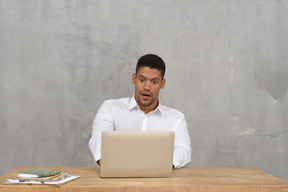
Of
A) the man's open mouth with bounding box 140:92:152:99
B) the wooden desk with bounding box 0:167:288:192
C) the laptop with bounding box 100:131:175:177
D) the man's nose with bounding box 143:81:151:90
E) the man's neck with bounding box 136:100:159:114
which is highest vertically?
the man's nose with bounding box 143:81:151:90

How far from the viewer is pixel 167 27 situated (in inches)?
155

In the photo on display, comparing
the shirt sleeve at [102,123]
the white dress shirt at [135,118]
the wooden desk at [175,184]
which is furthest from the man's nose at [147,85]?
the wooden desk at [175,184]

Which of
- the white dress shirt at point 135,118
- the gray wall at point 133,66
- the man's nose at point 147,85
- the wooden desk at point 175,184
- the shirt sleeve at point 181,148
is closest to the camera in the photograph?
the wooden desk at point 175,184

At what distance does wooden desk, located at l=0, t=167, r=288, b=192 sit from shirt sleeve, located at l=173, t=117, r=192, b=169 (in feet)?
0.66

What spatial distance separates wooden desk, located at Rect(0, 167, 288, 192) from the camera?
63.1 inches

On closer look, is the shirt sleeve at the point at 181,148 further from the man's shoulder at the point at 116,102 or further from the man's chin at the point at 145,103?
the man's shoulder at the point at 116,102

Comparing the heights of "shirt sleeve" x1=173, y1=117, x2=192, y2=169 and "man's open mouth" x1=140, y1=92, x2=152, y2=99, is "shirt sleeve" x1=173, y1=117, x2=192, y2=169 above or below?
below

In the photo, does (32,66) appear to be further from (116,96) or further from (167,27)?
(167,27)

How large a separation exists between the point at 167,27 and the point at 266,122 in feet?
5.22

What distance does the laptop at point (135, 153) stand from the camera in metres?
1.75

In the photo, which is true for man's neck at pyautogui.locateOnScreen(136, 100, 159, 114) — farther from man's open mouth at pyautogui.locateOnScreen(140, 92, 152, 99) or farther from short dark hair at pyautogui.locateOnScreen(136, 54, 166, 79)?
short dark hair at pyautogui.locateOnScreen(136, 54, 166, 79)

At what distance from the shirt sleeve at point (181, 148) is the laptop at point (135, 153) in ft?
1.29

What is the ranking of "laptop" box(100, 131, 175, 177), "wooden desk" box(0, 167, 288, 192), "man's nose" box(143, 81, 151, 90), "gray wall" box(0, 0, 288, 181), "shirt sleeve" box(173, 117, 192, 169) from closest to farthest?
"wooden desk" box(0, 167, 288, 192), "laptop" box(100, 131, 175, 177), "shirt sleeve" box(173, 117, 192, 169), "man's nose" box(143, 81, 151, 90), "gray wall" box(0, 0, 288, 181)

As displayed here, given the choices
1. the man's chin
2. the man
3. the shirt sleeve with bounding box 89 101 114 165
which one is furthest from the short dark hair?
the shirt sleeve with bounding box 89 101 114 165
